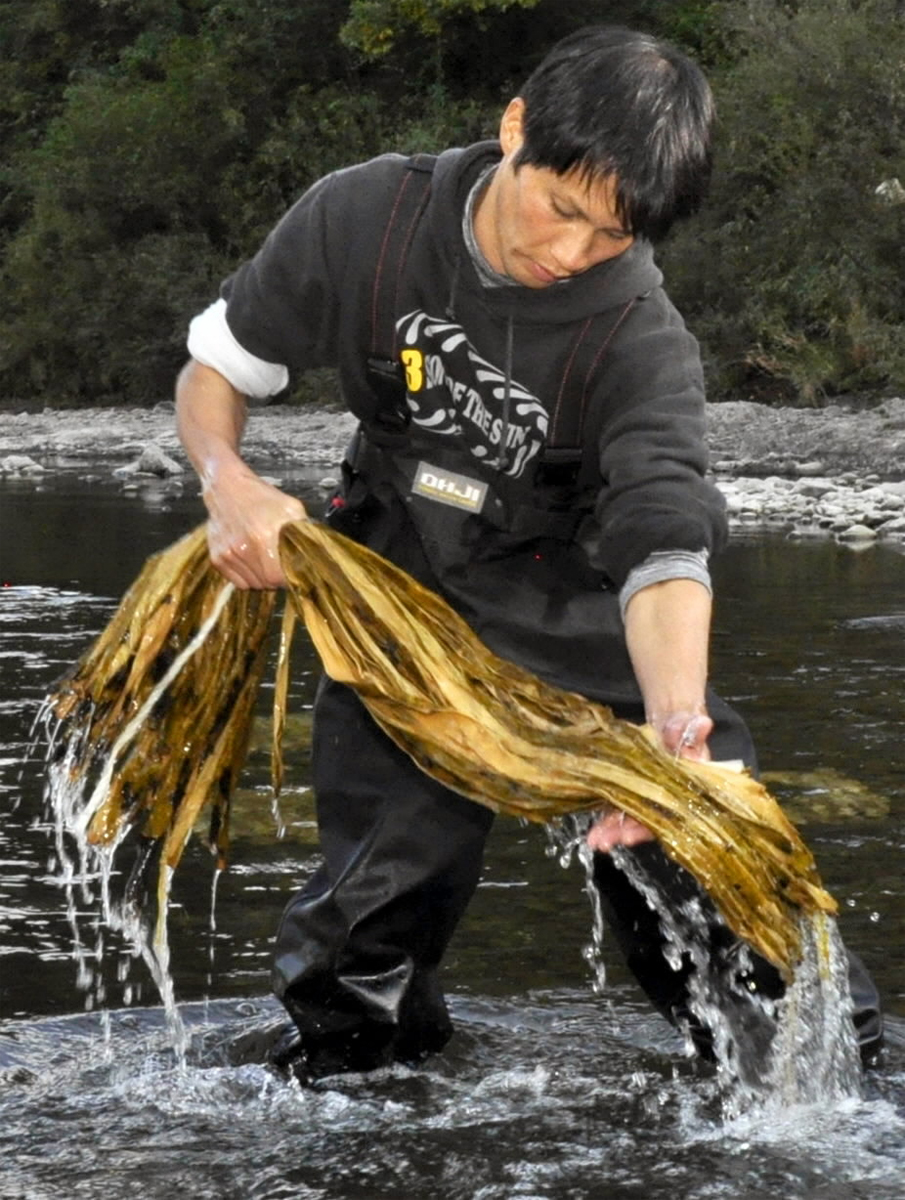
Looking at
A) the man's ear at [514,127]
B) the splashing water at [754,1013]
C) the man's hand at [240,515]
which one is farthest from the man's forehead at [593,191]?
the splashing water at [754,1013]

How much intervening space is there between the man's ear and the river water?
1849 mm

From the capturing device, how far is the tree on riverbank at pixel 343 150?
26703 millimetres

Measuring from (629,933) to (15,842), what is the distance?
285cm

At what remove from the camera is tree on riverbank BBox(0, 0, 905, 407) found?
26.7 meters

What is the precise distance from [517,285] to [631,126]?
401mm

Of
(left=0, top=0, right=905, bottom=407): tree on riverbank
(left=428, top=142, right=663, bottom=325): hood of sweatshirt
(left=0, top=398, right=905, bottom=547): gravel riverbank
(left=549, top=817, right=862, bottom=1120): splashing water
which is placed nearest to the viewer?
(left=428, top=142, right=663, bottom=325): hood of sweatshirt

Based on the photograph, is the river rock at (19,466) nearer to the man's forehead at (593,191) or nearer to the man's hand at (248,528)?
the man's hand at (248,528)

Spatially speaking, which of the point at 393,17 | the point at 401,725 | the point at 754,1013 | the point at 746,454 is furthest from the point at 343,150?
the point at 401,725

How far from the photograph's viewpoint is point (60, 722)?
4.30 m

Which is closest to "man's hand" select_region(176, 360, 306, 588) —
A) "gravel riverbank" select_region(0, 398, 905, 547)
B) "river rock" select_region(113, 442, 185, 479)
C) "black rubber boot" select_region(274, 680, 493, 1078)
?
"black rubber boot" select_region(274, 680, 493, 1078)

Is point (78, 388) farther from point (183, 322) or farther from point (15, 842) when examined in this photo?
point (15, 842)

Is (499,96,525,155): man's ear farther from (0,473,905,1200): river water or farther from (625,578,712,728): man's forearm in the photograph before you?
(0,473,905,1200): river water

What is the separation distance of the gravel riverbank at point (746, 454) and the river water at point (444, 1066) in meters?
9.99

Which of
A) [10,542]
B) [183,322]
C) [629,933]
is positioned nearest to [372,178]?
[629,933]
